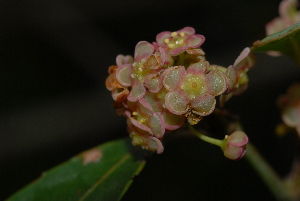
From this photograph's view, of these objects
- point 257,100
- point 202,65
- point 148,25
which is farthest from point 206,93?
point 148,25

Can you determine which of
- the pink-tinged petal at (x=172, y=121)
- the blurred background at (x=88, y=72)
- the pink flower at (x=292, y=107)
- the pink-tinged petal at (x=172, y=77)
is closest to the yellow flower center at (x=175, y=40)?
the pink-tinged petal at (x=172, y=77)

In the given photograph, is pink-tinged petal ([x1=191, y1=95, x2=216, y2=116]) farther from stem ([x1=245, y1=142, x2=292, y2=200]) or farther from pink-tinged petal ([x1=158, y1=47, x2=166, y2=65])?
stem ([x1=245, y1=142, x2=292, y2=200])

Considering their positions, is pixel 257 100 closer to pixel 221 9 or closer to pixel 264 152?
pixel 264 152

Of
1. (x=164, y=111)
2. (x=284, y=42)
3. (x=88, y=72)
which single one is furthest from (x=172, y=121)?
(x=88, y=72)

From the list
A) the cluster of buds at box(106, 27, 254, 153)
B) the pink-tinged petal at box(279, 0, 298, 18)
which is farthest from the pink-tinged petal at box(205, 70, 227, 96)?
the pink-tinged petal at box(279, 0, 298, 18)

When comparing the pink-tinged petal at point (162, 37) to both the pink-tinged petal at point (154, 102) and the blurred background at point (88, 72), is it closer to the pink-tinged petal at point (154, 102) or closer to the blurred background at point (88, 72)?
the pink-tinged petal at point (154, 102)

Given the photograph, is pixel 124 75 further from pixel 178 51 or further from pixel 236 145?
pixel 236 145

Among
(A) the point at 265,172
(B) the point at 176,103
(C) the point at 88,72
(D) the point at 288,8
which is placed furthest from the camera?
(C) the point at 88,72
